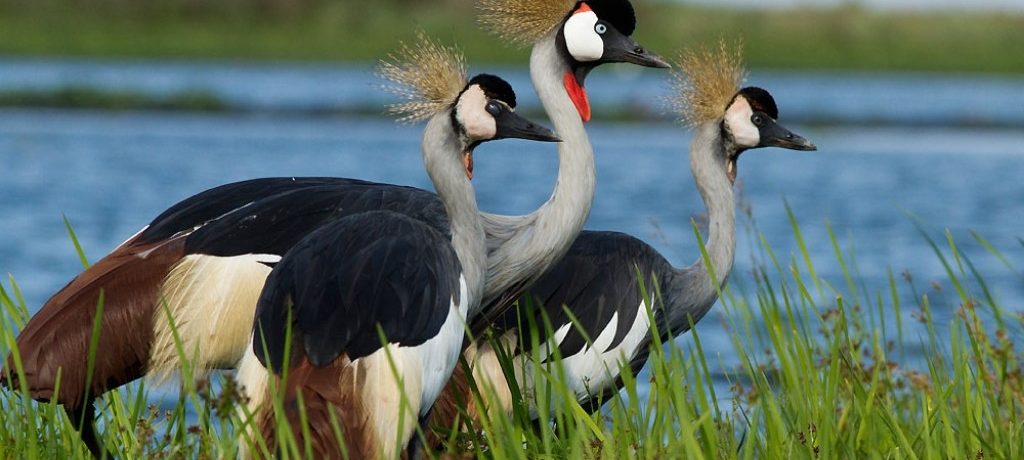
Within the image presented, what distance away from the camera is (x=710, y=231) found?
15.8ft

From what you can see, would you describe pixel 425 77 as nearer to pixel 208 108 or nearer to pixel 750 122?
pixel 750 122

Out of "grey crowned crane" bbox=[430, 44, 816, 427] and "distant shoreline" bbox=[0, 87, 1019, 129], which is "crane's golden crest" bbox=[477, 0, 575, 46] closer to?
"grey crowned crane" bbox=[430, 44, 816, 427]

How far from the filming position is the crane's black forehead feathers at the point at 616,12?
14.4ft

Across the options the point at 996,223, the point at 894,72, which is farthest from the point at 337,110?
the point at 894,72

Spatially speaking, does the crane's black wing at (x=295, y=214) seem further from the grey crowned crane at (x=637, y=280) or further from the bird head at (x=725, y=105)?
the bird head at (x=725, y=105)

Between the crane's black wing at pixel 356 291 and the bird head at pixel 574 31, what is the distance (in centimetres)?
94

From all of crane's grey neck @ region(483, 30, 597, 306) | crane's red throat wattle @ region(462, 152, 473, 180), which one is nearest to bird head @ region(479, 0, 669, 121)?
crane's grey neck @ region(483, 30, 597, 306)

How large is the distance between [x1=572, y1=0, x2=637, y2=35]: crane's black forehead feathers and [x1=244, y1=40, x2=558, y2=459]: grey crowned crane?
660 millimetres

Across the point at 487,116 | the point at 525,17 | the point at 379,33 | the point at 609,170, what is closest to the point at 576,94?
the point at 525,17

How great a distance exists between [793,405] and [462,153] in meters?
0.91

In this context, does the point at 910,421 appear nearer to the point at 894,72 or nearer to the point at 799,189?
the point at 799,189

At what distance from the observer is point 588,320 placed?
4387 millimetres

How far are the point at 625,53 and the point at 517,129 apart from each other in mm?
705

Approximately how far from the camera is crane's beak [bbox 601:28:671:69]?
4387mm
